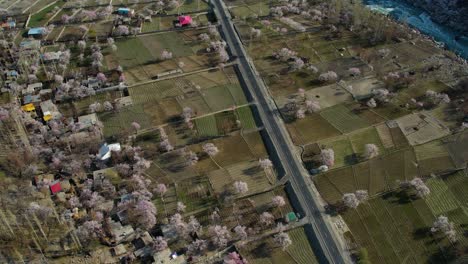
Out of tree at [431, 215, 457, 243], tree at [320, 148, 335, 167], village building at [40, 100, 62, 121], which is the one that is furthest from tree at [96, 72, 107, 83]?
tree at [431, 215, 457, 243]

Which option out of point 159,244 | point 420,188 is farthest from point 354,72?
point 159,244

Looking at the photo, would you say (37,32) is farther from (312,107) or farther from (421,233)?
(421,233)

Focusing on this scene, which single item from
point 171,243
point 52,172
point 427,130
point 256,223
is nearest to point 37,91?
point 52,172

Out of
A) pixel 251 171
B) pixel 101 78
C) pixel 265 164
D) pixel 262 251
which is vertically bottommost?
pixel 262 251

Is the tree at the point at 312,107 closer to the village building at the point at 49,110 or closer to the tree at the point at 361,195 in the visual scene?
the tree at the point at 361,195

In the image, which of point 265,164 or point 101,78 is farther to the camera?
point 101,78

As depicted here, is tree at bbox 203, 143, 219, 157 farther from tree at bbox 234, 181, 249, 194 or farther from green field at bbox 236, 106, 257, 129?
tree at bbox 234, 181, 249, 194

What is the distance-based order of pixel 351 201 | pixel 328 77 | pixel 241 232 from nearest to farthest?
pixel 241 232 → pixel 351 201 → pixel 328 77
